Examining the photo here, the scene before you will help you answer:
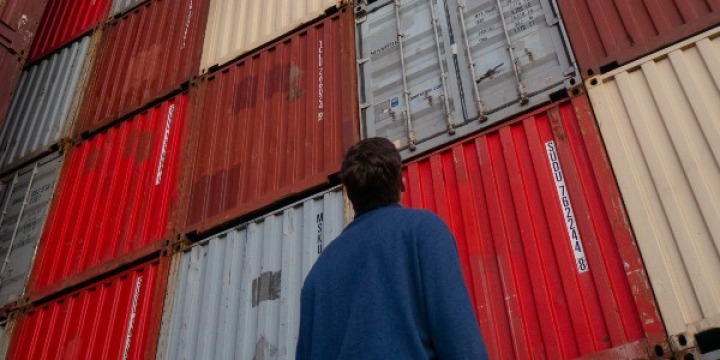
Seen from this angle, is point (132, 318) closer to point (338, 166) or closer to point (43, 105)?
point (338, 166)

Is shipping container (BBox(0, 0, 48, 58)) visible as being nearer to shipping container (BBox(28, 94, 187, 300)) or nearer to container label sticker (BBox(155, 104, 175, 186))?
shipping container (BBox(28, 94, 187, 300))

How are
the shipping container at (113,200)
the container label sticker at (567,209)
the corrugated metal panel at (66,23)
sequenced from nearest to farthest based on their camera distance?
the container label sticker at (567,209) → the shipping container at (113,200) → the corrugated metal panel at (66,23)

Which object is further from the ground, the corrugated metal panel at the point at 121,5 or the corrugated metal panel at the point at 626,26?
the corrugated metal panel at the point at 121,5

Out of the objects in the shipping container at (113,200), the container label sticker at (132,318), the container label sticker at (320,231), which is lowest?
the container label sticker at (132,318)

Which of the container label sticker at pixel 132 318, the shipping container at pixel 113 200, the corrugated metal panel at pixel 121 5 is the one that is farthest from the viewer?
the corrugated metal panel at pixel 121 5

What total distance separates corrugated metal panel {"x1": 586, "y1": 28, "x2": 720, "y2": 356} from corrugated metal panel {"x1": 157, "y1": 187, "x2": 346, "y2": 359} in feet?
9.61

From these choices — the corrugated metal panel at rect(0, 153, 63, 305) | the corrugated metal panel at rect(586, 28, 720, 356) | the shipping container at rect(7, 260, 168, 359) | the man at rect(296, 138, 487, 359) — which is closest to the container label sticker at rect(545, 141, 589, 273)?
the corrugated metal panel at rect(586, 28, 720, 356)

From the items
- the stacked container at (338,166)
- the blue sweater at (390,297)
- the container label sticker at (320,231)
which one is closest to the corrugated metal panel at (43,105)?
the stacked container at (338,166)

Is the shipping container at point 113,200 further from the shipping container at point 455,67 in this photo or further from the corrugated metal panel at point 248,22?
the shipping container at point 455,67

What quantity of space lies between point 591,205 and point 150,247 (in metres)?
5.50

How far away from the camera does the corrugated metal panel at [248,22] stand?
9688 mm

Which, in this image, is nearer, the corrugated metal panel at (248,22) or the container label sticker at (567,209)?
the container label sticker at (567,209)

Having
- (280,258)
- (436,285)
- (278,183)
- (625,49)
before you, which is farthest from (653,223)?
(278,183)

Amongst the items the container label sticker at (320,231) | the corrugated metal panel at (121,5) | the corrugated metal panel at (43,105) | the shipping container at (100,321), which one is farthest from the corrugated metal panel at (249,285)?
the corrugated metal panel at (121,5)
